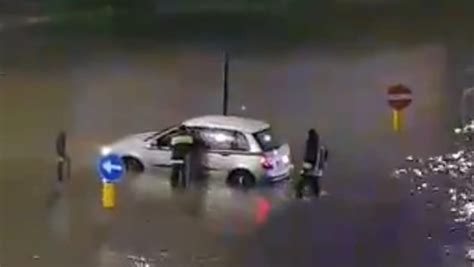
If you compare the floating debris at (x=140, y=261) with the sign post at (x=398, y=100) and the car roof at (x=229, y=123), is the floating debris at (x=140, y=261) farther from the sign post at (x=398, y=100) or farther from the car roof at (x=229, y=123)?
the sign post at (x=398, y=100)

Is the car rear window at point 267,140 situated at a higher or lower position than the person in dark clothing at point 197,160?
higher

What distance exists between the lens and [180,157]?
99 centimetres

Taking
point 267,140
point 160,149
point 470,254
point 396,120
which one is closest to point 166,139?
point 160,149

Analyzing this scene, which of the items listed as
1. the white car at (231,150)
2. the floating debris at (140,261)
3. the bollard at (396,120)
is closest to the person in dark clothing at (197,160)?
the white car at (231,150)

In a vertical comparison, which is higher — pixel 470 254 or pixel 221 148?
pixel 221 148

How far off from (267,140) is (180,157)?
0.10 m

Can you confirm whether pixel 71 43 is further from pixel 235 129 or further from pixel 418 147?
pixel 418 147

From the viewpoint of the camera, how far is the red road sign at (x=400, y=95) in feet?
3.18

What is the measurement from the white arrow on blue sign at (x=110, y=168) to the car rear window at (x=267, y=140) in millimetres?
167

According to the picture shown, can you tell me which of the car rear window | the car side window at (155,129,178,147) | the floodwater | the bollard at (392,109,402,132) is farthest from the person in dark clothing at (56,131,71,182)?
the bollard at (392,109,402,132)

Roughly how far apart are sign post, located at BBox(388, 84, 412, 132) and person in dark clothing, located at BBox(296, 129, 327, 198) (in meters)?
0.09

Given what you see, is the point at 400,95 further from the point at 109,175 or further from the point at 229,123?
the point at 109,175

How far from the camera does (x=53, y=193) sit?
101 centimetres

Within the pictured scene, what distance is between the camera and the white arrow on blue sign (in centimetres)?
100
